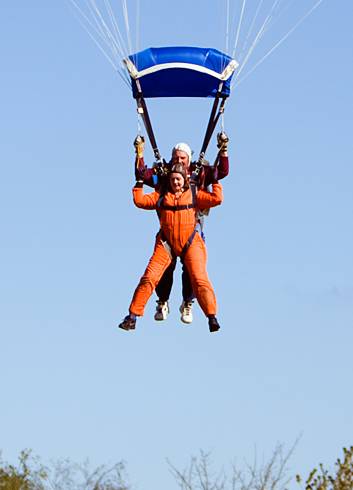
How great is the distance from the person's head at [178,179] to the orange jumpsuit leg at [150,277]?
2.19 ft

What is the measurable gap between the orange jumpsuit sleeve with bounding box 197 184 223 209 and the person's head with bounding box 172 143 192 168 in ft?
1.34

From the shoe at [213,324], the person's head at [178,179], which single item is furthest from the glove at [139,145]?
the shoe at [213,324]

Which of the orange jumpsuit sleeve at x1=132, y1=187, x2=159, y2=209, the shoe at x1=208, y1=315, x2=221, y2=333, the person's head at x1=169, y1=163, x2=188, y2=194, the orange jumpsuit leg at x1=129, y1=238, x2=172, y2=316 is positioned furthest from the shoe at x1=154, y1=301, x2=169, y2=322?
the person's head at x1=169, y1=163, x2=188, y2=194

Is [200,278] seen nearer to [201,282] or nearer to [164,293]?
[201,282]

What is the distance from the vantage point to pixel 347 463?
69.0ft

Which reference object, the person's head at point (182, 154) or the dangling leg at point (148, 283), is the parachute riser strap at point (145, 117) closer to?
the person's head at point (182, 154)

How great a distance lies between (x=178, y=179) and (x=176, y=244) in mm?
776

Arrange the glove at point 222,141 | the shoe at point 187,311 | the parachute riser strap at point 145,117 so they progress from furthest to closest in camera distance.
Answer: the shoe at point 187,311 → the parachute riser strap at point 145,117 → the glove at point 222,141

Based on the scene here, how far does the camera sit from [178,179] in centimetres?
2134

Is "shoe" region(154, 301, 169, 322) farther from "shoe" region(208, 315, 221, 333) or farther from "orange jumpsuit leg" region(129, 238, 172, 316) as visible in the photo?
"shoe" region(208, 315, 221, 333)

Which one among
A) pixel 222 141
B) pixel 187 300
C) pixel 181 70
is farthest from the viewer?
pixel 187 300

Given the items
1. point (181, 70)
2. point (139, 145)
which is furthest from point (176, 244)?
point (181, 70)

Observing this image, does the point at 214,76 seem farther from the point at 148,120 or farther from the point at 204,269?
the point at 204,269

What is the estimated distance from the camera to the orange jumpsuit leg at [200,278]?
21297 millimetres
